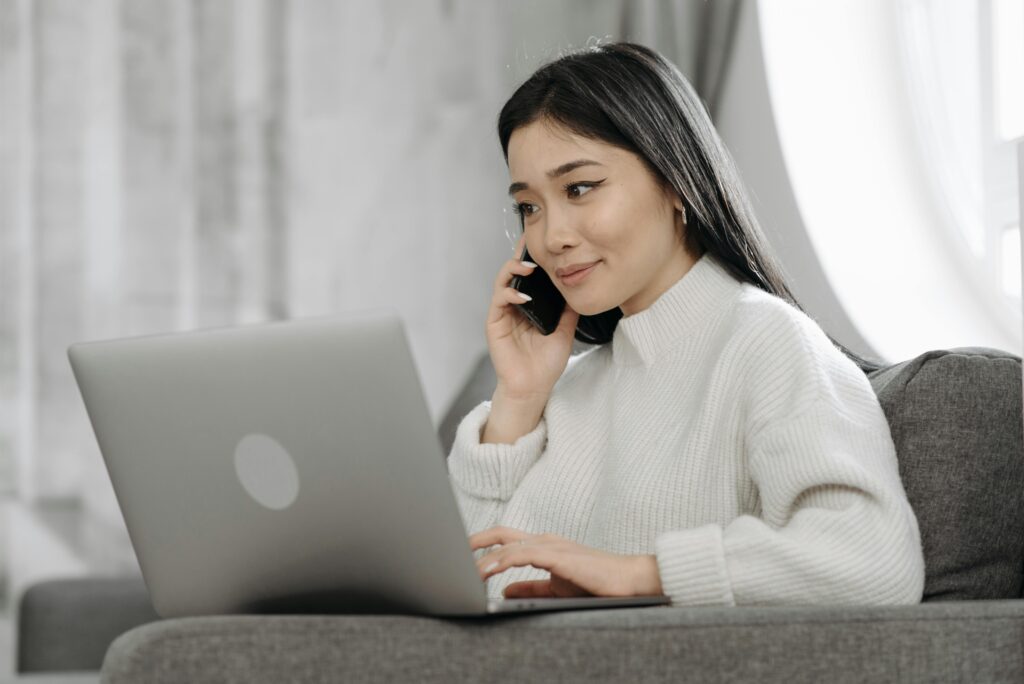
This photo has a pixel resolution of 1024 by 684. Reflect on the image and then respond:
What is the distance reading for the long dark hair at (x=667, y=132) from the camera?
1.46m

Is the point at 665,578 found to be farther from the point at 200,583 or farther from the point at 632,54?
the point at 632,54

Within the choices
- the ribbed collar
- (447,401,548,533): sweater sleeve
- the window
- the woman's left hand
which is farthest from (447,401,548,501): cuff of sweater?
the window

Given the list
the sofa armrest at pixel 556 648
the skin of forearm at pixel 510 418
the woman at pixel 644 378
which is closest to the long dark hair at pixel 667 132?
the woman at pixel 644 378

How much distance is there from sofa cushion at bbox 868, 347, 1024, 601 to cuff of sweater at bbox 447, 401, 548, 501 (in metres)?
0.47

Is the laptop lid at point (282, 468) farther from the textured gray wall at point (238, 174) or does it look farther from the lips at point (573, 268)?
the textured gray wall at point (238, 174)

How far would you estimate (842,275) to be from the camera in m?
2.53

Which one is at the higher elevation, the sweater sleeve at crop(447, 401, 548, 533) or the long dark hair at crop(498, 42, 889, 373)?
the long dark hair at crop(498, 42, 889, 373)

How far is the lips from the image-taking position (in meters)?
1.48

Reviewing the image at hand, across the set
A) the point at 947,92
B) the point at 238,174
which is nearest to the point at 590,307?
the point at 947,92

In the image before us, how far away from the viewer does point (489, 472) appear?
5.00 ft

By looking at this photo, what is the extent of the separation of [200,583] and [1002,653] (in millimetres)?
630

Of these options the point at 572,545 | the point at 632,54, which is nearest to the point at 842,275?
the point at 632,54

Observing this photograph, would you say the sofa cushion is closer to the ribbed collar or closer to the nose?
the ribbed collar

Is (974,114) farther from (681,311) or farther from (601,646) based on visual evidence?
(601,646)
